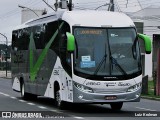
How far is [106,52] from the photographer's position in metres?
17.0

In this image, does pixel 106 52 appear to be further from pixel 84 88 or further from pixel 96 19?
pixel 84 88

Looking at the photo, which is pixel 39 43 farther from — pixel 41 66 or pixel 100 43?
pixel 100 43

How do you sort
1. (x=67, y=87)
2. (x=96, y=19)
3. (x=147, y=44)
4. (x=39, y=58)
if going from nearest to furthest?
1. (x=147, y=44)
2. (x=67, y=87)
3. (x=96, y=19)
4. (x=39, y=58)

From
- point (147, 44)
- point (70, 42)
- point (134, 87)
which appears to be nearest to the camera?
point (70, 42)

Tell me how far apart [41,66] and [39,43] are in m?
1.02

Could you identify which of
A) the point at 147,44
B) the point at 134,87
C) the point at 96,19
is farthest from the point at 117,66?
the point at 96,19

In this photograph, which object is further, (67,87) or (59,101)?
(59,101)

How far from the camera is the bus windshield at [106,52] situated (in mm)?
16875

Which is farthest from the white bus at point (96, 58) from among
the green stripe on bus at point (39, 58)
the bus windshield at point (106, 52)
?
the green stripe on bus at point (39, 58)

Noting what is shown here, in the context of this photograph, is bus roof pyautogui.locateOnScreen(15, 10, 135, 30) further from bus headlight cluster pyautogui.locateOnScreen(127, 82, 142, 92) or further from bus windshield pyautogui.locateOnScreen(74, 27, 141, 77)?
bus headlight cluster pyautogui.locateOnScreen(127, 82, 142, 92)

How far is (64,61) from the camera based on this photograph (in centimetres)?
1764

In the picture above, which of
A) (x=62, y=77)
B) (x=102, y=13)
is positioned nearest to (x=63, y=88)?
(x=62, y=77)

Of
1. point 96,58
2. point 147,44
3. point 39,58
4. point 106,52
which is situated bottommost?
point 39,58

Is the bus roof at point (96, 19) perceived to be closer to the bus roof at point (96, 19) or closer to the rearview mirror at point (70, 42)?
the bus roof at point (96, 19)
